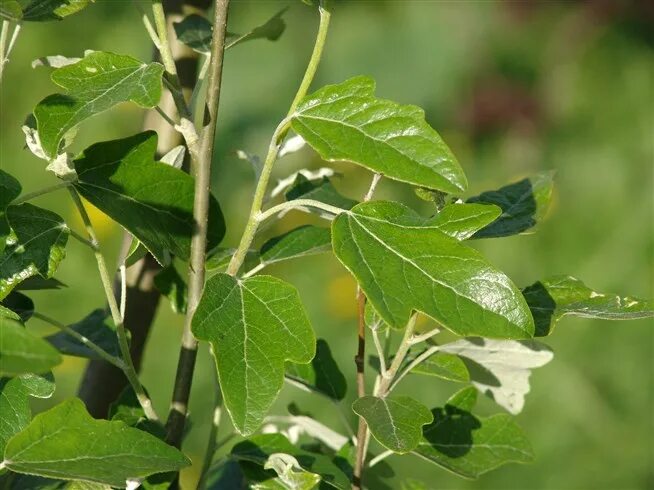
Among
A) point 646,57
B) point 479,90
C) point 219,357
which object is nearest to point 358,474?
point 219,357

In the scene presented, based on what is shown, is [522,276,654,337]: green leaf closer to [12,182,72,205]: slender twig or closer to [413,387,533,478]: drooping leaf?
[413,387,533,478]: drooping leaf

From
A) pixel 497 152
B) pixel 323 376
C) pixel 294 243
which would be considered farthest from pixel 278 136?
pixel 497 152

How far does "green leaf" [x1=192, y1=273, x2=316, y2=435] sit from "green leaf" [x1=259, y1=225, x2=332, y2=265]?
146 millimetres

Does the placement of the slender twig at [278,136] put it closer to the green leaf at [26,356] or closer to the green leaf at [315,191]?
the green leaf at [315,191]

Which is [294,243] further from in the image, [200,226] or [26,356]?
[26,356]

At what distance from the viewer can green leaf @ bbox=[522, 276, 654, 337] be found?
984 mm

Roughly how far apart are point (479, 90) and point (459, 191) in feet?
11.6

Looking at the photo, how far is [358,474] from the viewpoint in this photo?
112cm

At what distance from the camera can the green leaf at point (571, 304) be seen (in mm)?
984

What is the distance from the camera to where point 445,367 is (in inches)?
45.2

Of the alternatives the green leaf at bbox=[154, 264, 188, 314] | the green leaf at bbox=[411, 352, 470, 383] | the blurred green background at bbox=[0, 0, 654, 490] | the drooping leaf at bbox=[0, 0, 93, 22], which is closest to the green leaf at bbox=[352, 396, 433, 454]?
the green leaf at bbox=[411, 352, 470, 383]

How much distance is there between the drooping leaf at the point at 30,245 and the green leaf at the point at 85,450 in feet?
0.49

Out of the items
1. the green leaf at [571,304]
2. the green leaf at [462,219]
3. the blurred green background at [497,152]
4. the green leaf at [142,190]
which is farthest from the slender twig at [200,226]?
the blurred green background at [497,152]

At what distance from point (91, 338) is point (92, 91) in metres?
0.40
